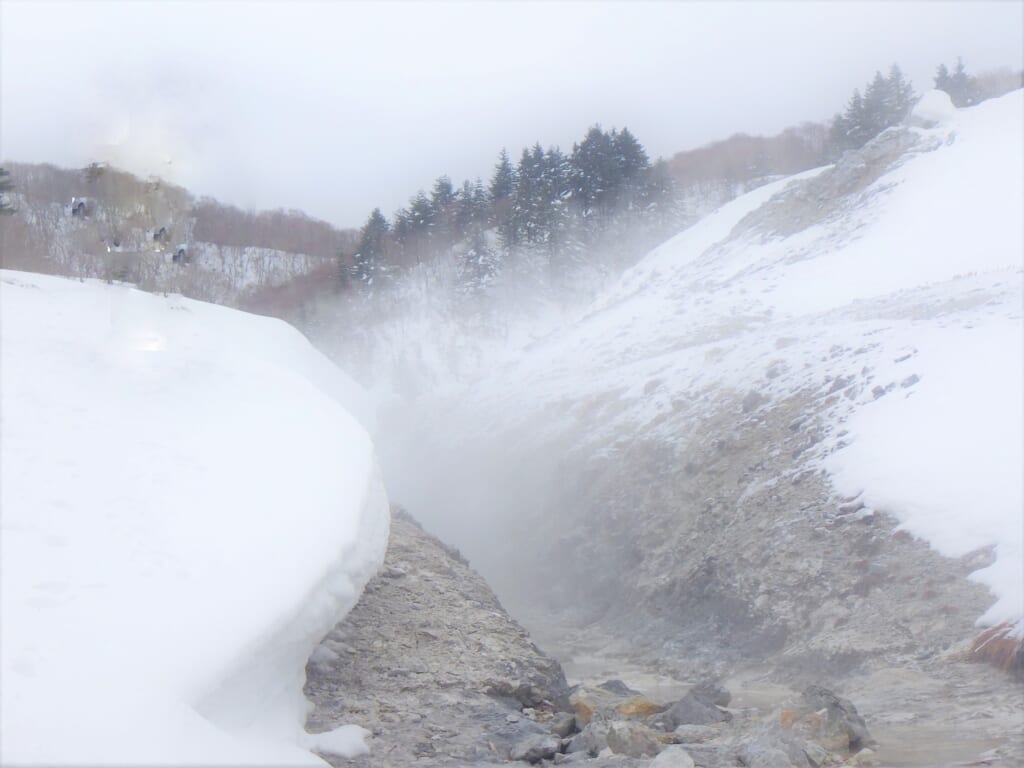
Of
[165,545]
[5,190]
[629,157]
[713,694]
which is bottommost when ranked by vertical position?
[713,694]

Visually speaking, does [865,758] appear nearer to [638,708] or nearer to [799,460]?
[638,708]

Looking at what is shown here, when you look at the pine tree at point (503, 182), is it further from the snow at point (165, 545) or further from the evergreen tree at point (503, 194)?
the snow at point (165, 545)

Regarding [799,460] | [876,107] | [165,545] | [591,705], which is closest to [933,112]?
[876,107]

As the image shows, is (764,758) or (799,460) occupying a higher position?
(799,460)

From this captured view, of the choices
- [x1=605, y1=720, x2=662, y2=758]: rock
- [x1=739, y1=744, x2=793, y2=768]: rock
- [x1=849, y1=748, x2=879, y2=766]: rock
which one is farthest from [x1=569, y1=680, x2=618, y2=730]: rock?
[x1=849, y1=748, x2=879, y2=766]: rock

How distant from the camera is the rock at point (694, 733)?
7.17 meters

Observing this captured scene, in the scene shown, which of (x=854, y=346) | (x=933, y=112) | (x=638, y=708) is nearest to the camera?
(x=638, y=708)

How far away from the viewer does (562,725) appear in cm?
741

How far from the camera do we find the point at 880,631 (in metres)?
10.1

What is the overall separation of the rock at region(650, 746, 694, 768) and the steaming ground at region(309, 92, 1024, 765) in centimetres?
179

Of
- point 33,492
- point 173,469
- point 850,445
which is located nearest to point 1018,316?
point 850,445

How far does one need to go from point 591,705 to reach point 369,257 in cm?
4362

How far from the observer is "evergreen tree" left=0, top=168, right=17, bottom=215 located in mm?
16875

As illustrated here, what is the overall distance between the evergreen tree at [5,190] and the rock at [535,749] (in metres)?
15.7
